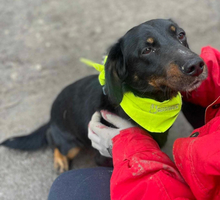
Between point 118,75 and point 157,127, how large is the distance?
0.53 m

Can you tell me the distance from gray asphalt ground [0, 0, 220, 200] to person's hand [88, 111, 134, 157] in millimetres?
894

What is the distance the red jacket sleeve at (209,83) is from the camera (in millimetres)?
1918

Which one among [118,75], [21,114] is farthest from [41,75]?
[118,75]

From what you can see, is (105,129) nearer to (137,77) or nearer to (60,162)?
(137,77)

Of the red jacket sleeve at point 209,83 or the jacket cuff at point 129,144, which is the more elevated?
the red jacket sleeve at point 209,83

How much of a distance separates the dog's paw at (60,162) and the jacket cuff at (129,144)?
3.63 ft

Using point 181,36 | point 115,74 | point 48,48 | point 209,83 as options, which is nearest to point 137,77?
point 115,74

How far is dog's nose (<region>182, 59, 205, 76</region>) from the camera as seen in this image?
5.04 ft

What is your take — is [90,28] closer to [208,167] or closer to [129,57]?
[129,57]

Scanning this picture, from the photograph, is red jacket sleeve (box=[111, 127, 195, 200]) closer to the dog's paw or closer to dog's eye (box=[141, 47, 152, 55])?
dog's eye (box=[141, 47, 152, 55])

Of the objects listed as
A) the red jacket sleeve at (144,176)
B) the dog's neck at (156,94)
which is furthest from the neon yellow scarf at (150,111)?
the red jacket sleeve at (144,176)

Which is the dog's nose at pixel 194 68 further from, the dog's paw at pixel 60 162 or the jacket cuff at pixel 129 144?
the dog's paw at pixel 60 162

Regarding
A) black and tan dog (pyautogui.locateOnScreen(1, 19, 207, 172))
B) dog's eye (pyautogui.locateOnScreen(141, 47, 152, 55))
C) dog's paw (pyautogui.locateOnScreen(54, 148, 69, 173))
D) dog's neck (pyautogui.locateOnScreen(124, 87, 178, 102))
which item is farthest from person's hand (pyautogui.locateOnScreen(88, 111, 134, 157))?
dog's paw (pyautogui.locateOnScreen(54, 148, 69, 173))

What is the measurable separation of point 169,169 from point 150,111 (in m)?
0.59
